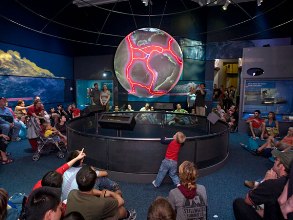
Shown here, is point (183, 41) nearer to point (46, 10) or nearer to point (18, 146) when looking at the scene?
point (46, 10)

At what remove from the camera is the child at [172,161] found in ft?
16.9

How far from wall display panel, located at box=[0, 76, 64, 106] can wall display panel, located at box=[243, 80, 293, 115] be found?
11.0 meters

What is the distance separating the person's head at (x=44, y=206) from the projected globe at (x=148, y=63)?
131 inches

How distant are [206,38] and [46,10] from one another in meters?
9.90

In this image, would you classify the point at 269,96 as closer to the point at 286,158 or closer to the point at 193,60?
the point at 193,60

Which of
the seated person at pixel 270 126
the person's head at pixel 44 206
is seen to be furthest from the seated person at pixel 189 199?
the seated person at pixel 270 126

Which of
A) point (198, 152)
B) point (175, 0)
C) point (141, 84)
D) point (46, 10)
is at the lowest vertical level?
point (198, 152)

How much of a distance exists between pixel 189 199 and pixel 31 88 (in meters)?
11.6

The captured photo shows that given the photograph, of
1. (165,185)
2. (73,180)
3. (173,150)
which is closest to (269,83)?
(173,150)

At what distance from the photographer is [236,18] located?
1367 cm

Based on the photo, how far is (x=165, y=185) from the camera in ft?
17.8

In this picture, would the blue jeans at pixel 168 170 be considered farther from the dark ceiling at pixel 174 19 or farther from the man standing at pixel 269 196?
the dark ceiling at pixel 174 19

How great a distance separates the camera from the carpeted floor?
4.52 meters

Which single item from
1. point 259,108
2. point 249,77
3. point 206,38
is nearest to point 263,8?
point 206,38
